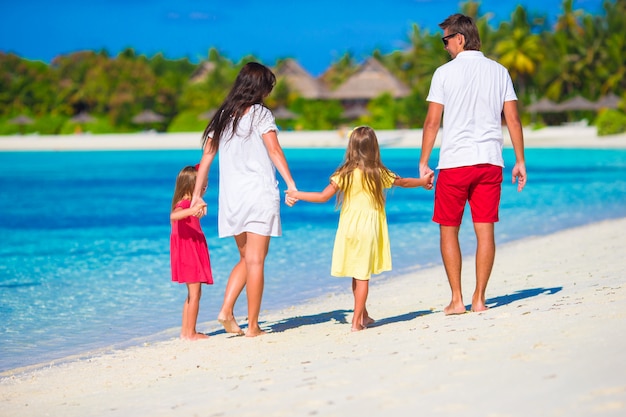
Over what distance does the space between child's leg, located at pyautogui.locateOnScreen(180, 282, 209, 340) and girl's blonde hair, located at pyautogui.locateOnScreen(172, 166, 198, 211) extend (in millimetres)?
614

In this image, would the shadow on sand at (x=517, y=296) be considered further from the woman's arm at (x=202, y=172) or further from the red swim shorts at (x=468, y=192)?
the woman's arm at (x=202, y=172)

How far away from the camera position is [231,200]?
5.38 m

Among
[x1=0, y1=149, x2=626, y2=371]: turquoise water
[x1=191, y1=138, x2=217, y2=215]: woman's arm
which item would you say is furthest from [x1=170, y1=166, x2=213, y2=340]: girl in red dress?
[x1=0, y1=149, x2=626, y2=371]: turquoise water

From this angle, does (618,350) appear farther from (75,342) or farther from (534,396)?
(75,342)

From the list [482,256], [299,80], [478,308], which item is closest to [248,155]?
[482,256]

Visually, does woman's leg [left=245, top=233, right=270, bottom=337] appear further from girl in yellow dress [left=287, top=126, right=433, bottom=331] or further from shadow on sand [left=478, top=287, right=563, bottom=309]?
shadow on sand [left=478, top=287, right=563, bottom=309]

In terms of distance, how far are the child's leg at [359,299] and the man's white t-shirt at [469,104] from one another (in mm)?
900

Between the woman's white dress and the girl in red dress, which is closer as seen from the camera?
the woman's white dress

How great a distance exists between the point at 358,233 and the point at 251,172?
780 mm

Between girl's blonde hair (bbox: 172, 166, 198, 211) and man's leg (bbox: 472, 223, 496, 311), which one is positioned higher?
girl's blonde hair (bbox: 172, 166, 198, 211)

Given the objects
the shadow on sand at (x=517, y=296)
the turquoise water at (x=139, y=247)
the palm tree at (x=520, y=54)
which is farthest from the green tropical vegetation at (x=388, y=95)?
the shadow on sand at (x=517, y=296)

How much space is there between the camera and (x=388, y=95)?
64.6 meters

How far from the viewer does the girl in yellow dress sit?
17.8 feet

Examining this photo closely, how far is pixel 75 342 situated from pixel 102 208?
48.5 feet
